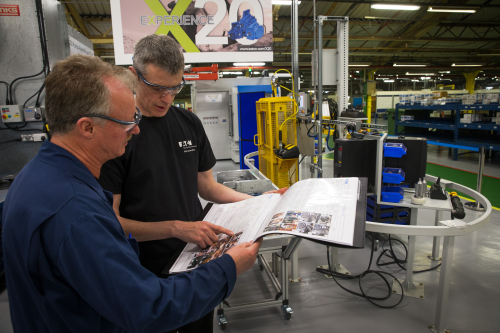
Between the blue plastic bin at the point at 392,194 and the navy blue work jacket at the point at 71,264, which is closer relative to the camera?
the navy blue work jacket at the point at 71,264

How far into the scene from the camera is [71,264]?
1.78 feet

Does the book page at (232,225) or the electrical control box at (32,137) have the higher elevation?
the electrical control box at (32,137)

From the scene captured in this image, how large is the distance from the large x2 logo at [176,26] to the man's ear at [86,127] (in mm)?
3968

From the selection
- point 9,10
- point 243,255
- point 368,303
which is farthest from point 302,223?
point 9,10

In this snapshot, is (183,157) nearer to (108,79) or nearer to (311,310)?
(108,79)

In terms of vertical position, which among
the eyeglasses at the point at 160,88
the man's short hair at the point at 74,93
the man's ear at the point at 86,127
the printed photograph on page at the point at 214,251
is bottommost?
the printed photograph on page at the point at 214,251

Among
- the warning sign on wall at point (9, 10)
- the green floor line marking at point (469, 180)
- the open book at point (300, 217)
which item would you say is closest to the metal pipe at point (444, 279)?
the open book at point (300, 217)

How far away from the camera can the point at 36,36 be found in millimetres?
3549

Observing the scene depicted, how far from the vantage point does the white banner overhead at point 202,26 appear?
4039 millimetres

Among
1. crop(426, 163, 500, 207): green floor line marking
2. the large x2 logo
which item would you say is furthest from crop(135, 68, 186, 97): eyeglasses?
crop(426, 163, 500, 207): green floor line marking

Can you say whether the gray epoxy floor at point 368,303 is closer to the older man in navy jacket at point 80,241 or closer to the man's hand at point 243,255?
the man's hand at point 243,255

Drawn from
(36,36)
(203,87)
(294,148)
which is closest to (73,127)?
(294,148)

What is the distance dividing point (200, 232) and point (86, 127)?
50 centimetres

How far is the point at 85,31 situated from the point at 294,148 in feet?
33.4
